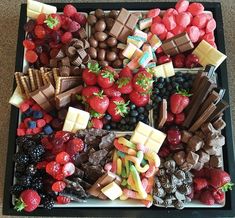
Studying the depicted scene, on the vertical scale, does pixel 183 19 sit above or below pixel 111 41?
above

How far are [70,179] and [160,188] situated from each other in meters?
0.32

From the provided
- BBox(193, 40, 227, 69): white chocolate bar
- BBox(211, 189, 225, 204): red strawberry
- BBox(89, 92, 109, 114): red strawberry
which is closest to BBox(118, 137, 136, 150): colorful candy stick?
BBox(89, 92, 109, 114): red strawberry

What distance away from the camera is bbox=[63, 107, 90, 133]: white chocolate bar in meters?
1.52

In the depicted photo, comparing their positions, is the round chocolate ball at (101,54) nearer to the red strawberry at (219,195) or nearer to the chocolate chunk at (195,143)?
the chocolate chunk at (195,143)

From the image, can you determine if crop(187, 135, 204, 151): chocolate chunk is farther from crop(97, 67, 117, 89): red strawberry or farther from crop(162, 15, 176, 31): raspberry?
crop(162, 15, 176, 31): raspberry

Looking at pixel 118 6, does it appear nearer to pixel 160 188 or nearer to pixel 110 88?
pixel 110 88

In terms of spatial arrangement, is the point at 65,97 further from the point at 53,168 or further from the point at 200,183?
the point at 200,183

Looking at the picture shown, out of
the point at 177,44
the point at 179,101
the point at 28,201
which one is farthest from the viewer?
the point at 177,44

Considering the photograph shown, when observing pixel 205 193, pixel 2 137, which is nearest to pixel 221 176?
pixel 205 193

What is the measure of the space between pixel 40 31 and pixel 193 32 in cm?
60

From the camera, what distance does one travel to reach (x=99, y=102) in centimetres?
151

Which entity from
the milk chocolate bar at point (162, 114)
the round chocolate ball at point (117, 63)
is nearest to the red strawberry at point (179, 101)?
the milk chocolate bar at point (162, 114)

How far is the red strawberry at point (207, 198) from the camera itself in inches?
58.8

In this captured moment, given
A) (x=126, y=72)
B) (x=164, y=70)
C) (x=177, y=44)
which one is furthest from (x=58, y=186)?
(x=177, y=44)
